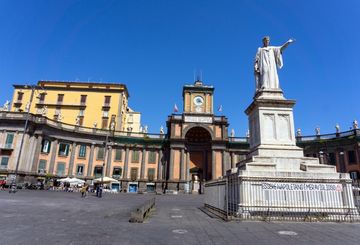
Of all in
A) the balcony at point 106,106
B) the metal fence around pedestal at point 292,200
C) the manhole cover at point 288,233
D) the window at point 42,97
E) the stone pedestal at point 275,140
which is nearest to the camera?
the manhole cover at point 288,233

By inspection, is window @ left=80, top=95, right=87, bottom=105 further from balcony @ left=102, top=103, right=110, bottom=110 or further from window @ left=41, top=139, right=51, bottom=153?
window @ left=41, top=139, right=51, bottom=153

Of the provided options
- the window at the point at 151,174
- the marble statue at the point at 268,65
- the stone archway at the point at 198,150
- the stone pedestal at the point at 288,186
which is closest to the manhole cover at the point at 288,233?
the stone pedestal at the point at 288,186

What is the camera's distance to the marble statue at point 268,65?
13297 millimetres

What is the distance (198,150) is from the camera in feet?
158

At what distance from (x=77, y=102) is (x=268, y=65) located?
5176 cm

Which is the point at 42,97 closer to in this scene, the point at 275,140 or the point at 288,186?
the point at 275,140

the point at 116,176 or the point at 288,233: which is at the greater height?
the point at 116,176

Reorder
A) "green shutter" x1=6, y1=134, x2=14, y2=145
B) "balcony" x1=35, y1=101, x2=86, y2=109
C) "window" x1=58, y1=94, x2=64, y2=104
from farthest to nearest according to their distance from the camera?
"window" x1=58, y1=94, x2=64, y2=104, "balcony" x1=35, y1=101, x2=86, y2=109, "green shutter" x1=6, y1=134, x2=14, y2=145

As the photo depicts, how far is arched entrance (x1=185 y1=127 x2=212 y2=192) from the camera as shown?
46906mm

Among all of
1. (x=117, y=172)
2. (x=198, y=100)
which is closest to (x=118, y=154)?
(x=117, y=172)

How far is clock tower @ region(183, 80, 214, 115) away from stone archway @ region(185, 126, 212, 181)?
3975mm

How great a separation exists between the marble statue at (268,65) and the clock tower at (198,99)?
111 ft

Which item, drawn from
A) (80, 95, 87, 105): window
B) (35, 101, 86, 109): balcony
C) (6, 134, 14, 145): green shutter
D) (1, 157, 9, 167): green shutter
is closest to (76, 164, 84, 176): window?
(1, 157, 9, 167): green shutter

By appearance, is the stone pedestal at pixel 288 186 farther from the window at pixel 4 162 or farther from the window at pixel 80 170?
the window at pixel 80 170
